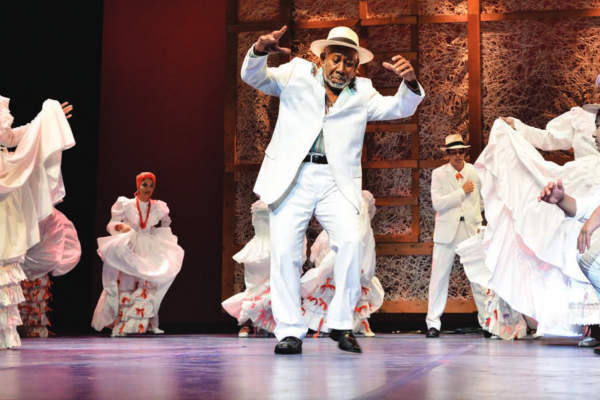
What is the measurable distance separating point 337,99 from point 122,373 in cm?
218

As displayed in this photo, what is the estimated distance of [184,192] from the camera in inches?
408

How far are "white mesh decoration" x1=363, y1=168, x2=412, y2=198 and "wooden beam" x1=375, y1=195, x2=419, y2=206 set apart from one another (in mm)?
65

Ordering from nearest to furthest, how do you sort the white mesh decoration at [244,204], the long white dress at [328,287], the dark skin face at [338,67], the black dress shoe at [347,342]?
the black dress shoe at [347,342] < the dark skin face at [338,67] < the long white dress at [328,287] < the white mesh decoration at [244,204]

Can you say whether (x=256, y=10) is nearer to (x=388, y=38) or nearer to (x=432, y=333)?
(x=388, y=38)

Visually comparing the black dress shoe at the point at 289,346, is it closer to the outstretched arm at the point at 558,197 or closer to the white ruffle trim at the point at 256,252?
the outstretched arm at the point at 558,197

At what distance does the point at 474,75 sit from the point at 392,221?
1887mm

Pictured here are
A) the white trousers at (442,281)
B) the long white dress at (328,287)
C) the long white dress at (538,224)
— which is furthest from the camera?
the white trousers at (442,281)

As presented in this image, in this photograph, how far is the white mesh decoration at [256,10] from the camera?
10023 millimetres

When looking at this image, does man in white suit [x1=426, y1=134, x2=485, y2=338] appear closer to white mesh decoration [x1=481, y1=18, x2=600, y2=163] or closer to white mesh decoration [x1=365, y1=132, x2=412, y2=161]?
white mesh decoration [x1=365, y1=132, x2=412, y2=161]

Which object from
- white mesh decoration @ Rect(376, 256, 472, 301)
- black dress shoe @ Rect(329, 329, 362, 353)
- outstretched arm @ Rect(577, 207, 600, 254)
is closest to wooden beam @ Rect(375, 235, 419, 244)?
white mesh decoration @ Rect(376, 256, 472, 301)

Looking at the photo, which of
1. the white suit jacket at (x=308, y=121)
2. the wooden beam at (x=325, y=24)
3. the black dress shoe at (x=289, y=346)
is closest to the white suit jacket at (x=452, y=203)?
the wooden beam at (x=325, y=24)

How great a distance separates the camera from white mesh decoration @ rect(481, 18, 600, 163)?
9445 mm

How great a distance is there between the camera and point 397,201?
9562 mm

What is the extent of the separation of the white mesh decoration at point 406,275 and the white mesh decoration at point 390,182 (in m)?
0.73
